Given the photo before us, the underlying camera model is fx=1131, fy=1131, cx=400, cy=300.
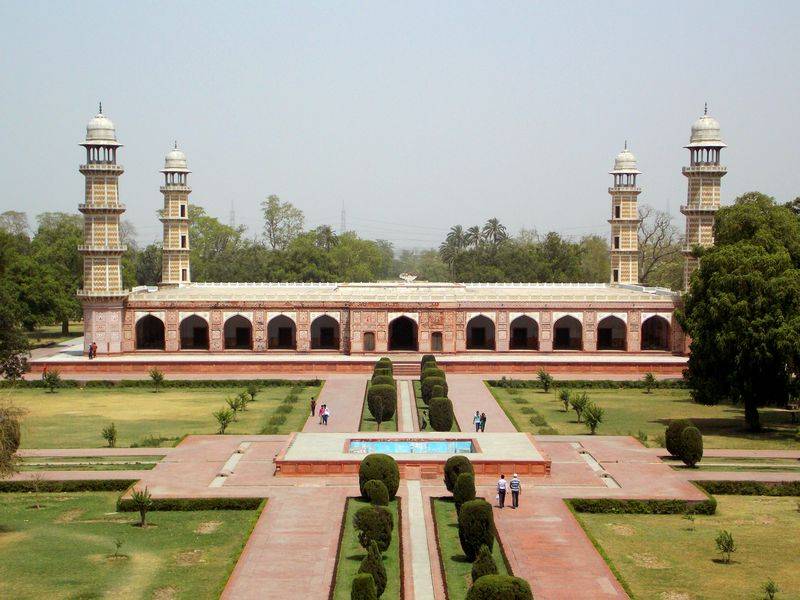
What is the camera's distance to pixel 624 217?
2164 inches

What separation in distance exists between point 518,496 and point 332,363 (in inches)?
864

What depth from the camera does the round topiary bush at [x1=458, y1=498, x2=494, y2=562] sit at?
18672 mm

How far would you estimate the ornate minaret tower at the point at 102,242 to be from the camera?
46.1 m

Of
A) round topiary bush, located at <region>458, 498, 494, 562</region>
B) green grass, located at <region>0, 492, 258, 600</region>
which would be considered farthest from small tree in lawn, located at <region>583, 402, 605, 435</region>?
round topiary bush, located at <region>458, 498, 494, 562</region>

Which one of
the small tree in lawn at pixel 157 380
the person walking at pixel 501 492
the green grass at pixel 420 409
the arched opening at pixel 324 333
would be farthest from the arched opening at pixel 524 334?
the person walking at pixel 501 492

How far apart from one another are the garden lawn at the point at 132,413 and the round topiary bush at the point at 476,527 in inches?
495

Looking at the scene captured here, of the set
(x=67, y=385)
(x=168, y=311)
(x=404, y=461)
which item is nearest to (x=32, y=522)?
(x=404, y=461)

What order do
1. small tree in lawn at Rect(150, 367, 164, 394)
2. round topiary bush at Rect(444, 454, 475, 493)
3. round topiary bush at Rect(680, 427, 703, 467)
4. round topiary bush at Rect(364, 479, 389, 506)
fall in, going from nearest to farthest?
round topiary bush at Rect(364, 479, 389, 506) < round topiary bush at Rect(444, 454, 475, 493) < round topiary bush at Rect(680, 427, 703, 467) < small tree in lawn at Rect(150, 367, 164, 394)

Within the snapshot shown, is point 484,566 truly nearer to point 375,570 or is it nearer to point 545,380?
point 375,570

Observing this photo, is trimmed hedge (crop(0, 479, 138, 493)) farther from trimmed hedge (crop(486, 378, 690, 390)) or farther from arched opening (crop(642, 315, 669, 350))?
arched opening (crop(642, 315, 669, 350))

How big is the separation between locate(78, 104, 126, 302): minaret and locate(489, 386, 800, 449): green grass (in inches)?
670

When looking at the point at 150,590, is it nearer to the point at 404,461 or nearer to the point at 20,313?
the point at 404,461

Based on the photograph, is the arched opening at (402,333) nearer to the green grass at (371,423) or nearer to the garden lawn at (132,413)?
the garden lawn at (132,413)

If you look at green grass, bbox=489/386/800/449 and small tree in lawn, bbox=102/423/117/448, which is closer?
small tree in lawn, bbox=102/423/117/448
